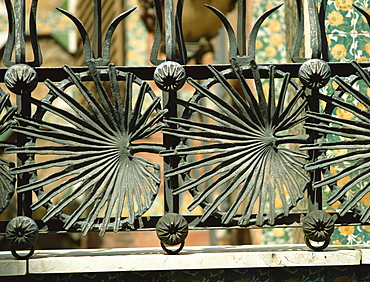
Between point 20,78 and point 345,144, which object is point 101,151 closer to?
point 20,78

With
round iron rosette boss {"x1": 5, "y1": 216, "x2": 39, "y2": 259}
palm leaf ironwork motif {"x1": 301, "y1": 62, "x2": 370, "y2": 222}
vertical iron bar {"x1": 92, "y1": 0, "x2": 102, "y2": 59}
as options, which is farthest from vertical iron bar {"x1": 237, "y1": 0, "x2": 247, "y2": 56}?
round iron rosette boss {"x1": 5, "y1": 216, "x2": 39, "y2": 259}

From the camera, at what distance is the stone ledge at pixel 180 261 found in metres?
2.52

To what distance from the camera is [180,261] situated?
2.54 meters

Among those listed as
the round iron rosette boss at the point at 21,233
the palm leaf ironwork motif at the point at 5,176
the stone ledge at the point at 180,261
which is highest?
the palm leaf ironwork motif at the point at 5,176

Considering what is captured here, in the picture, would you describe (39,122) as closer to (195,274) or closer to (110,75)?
(110,75)

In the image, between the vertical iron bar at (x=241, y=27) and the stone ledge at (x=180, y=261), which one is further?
the vertical iron bar at (x=241, y=27)

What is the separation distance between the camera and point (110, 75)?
2.58m

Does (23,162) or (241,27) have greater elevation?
(241,27)

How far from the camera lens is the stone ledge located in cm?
252

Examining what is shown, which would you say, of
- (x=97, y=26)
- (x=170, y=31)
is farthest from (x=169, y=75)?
(x=97, y=26)

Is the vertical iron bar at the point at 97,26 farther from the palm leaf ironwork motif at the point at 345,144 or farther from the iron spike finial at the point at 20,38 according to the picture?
the palm leaf ironwork motif at the point at 345,144

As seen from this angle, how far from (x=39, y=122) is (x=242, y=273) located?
2.99 ft

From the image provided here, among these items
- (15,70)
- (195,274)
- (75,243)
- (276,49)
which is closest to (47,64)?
(75,243)

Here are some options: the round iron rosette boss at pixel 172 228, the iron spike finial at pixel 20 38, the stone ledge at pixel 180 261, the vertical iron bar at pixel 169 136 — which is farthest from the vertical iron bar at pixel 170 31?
the stone ledge at pixel 180 261
